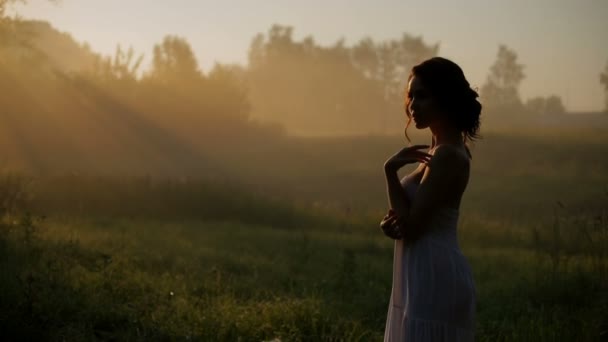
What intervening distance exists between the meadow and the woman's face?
315 centimetres

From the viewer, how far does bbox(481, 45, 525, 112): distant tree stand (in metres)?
117

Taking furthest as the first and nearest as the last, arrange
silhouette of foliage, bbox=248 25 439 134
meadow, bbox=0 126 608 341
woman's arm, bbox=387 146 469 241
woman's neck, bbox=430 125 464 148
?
silhouette of foliage, bbox=248 25 439 134, meadow, bbox=0 126 608 341, woman's neck, bbox=430 125 464 148, woman's arm, bbox=387 146 469 241

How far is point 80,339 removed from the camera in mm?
5711

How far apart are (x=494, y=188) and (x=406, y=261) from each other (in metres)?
32.8

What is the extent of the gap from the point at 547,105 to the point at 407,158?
151859 millimetres

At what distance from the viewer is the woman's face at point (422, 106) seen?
10.6 feet

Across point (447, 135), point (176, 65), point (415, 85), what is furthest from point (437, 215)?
point (176, 65)

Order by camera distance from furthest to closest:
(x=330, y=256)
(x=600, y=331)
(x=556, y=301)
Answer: (x=330, y=256)
(x=556, y=301)
(x=600, y=331)

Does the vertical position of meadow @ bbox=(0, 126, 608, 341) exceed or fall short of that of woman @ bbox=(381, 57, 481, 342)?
it falls short

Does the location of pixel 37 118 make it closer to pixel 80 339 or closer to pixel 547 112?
pixel 80 339

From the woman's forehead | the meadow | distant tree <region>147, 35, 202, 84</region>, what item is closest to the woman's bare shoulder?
the woman's forehead

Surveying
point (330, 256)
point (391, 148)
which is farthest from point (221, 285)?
point (391, 148)

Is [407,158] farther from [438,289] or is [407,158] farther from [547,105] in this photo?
[547,105]

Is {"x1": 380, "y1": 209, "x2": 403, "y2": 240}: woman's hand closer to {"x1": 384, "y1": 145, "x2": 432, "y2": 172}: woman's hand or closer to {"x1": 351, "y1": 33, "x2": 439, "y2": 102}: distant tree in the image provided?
{"x1": 384, "y1": 145, "x2": 432, "y2": 172}: woman's hand
